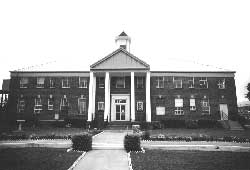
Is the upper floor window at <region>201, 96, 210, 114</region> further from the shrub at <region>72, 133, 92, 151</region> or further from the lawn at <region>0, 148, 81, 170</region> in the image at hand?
the lawn at <region>0, 148, 81, 170</region>

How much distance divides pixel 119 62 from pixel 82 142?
20.4 meters

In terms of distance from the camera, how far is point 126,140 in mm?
15055

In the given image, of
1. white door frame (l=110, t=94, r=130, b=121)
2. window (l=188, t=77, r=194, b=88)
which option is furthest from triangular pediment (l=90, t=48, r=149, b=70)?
window (l=188, t=77, r=194, b=88)

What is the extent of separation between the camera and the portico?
33.0 m

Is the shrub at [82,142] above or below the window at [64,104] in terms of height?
below

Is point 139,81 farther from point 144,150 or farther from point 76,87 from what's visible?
point 144,150

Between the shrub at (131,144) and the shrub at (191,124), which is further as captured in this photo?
the shrub at (191,124)

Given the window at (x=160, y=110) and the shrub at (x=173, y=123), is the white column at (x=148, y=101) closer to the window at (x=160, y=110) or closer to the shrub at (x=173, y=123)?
the shrub at (x=173, y=123)

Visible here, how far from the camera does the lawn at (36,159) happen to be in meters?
10.9

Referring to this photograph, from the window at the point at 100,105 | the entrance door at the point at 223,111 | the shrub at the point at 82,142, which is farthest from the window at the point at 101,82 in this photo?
the shrub at the point at 82,142

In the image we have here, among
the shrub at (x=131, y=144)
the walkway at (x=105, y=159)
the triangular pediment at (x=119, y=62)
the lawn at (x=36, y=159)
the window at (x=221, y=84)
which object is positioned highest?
the triangular pediment at (x=119, y=62)

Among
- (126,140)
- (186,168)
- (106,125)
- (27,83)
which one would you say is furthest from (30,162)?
(27,83)

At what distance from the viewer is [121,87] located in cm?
3575

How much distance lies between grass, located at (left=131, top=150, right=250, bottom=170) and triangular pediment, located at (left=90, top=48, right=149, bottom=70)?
20.1 m
